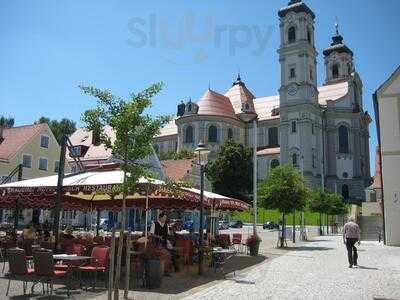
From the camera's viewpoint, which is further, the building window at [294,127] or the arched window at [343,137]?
the arched window at [343,137]

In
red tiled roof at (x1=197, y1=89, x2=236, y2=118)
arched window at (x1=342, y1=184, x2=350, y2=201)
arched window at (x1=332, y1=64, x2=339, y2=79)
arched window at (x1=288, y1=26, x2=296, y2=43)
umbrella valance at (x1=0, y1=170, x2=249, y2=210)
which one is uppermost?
arched window at (x1=288, y1=26, x2=296, y2=43)

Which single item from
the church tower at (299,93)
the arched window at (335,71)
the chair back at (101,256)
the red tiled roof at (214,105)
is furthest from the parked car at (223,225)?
the arched window at (335,71)

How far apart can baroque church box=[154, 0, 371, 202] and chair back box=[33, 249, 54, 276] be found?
61246mm

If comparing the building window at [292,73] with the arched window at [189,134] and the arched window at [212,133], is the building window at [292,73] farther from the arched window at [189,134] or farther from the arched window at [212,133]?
the arched window at [189,134]

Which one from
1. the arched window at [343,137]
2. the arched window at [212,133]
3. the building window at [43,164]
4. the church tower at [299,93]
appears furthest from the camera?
the arched window at [212,133]

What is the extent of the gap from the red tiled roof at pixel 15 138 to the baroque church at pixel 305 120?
3313 centimetres

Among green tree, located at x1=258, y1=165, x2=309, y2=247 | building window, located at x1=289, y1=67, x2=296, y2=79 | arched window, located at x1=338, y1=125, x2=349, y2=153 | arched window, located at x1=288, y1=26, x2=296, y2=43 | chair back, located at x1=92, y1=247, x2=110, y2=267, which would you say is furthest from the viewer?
arched window, located at x1=338, y1=125, x2=349, y2=153

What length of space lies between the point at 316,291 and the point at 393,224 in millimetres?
19565

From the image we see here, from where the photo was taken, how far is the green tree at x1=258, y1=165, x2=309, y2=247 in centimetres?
2828

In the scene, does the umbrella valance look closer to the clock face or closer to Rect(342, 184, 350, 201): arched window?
the clock face

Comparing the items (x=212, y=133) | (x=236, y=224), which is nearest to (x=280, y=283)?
(x=236, y=224)

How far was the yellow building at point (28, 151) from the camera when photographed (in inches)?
1815

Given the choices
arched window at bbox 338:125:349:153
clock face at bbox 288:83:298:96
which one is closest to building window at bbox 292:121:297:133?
clock face at bbox 288:83:298:96

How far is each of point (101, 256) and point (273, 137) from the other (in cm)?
7357
